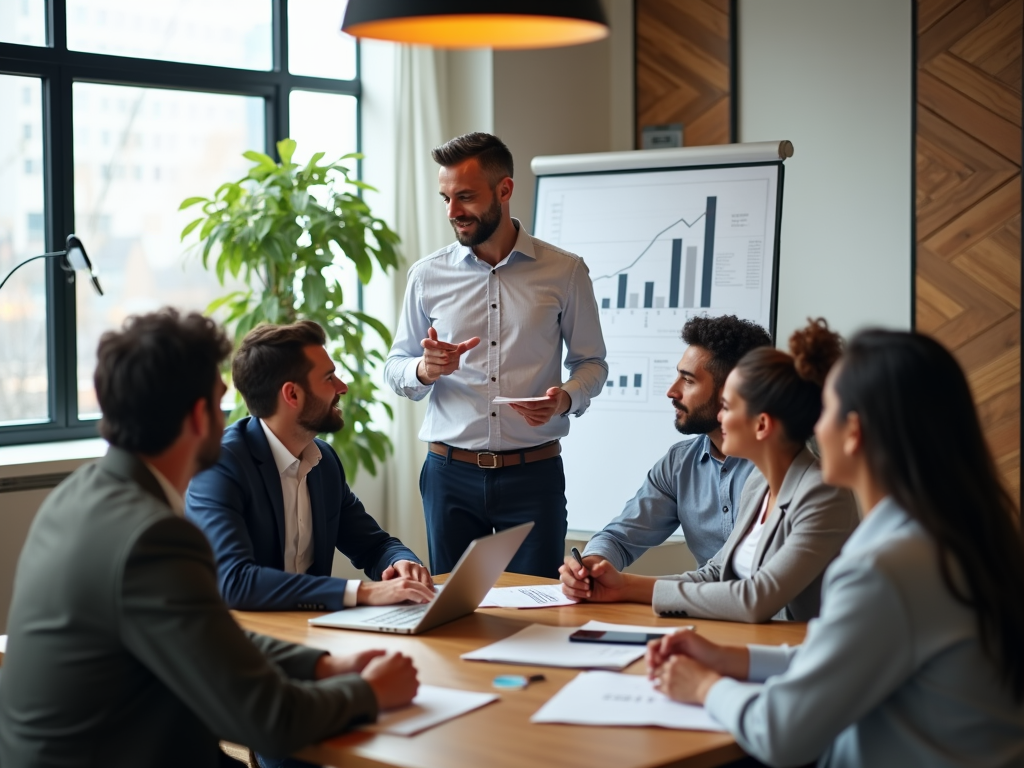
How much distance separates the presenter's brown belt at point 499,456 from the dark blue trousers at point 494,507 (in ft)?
0.05

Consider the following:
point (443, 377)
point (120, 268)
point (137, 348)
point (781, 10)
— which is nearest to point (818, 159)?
point (781, 10)

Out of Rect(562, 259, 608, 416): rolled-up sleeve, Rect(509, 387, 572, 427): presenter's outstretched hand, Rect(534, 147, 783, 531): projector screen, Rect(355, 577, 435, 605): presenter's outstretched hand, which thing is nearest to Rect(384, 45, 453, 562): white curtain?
Rect(534, 147, 783, 531): projector screen

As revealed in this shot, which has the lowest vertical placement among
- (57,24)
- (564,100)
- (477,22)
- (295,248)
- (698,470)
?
(698,470)

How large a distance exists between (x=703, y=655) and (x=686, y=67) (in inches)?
149

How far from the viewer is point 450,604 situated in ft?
7.52

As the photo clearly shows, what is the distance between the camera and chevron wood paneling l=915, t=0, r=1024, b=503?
434cm

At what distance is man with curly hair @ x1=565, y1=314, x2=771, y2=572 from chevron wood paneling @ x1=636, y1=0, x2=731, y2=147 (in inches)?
92.3

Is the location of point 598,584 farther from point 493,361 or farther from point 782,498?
point 493,361

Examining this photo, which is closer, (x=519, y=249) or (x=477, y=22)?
(x=477, y=22)

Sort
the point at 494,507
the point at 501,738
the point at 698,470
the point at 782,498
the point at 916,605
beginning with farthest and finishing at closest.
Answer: the point at 494,507
the point at 698,470
the point at 782,498
the point at 501,738
the point at 916,605

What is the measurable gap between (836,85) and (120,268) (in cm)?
301

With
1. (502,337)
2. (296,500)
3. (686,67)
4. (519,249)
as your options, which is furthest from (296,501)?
(686,67)

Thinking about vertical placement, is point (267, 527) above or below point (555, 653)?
above

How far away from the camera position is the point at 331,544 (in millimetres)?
2760
